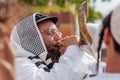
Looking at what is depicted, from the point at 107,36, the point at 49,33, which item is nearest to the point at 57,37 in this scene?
the point at 49,33

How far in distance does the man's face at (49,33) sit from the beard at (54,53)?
0.03 metres

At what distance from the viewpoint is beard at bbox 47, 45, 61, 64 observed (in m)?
4.84

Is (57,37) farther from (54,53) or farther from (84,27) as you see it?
(84,27)

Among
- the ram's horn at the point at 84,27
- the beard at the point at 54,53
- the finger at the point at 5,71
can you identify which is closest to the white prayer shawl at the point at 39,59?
the beard at the point at 54,53

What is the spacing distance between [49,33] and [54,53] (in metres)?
0.23

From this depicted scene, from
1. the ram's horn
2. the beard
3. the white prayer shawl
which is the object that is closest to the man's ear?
the ram's horn

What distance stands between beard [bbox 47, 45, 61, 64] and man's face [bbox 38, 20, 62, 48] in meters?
0.03

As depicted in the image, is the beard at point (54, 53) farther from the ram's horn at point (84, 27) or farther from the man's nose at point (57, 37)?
the ram's horn at point (84, 27)

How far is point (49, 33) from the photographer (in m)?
4.94

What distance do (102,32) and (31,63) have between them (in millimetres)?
1494

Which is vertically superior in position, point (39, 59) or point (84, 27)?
point (84, 27)

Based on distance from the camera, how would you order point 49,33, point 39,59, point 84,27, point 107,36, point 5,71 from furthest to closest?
point 49,33 → point 39,59 → point 84,27 → point 107,36 → point 5,71

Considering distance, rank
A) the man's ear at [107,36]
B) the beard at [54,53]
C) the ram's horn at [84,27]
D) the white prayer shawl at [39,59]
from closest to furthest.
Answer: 1. the man's ear at [107,36]
2. the ram's horn at [84,27]
3. the white prayer shawl at [39,59]
4. the beard at [54,53]

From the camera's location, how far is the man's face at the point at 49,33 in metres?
4.89
